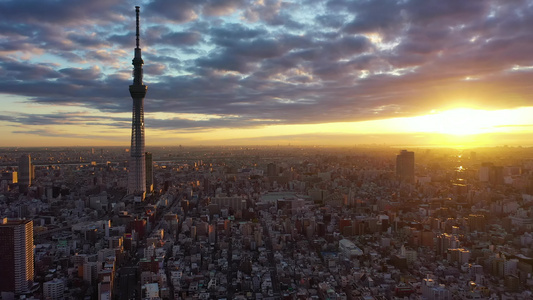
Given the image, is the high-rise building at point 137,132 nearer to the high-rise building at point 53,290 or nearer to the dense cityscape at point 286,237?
the dense cityscape at point 286,237

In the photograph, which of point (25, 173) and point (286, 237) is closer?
point (286, 237)

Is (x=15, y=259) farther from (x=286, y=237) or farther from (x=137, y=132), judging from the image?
(x=137, y=132)

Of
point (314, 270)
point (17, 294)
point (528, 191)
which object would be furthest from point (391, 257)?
point (528, 191)

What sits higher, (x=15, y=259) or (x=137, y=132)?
(x=137, y=132)

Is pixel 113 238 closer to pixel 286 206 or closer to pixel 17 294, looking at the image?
pixel 17 294

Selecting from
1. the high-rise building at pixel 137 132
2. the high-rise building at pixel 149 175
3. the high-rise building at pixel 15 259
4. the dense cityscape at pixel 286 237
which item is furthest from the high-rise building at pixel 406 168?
the high-rise building at pixel 15 259

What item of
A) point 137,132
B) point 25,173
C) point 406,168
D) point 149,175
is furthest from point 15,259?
point 406,168
